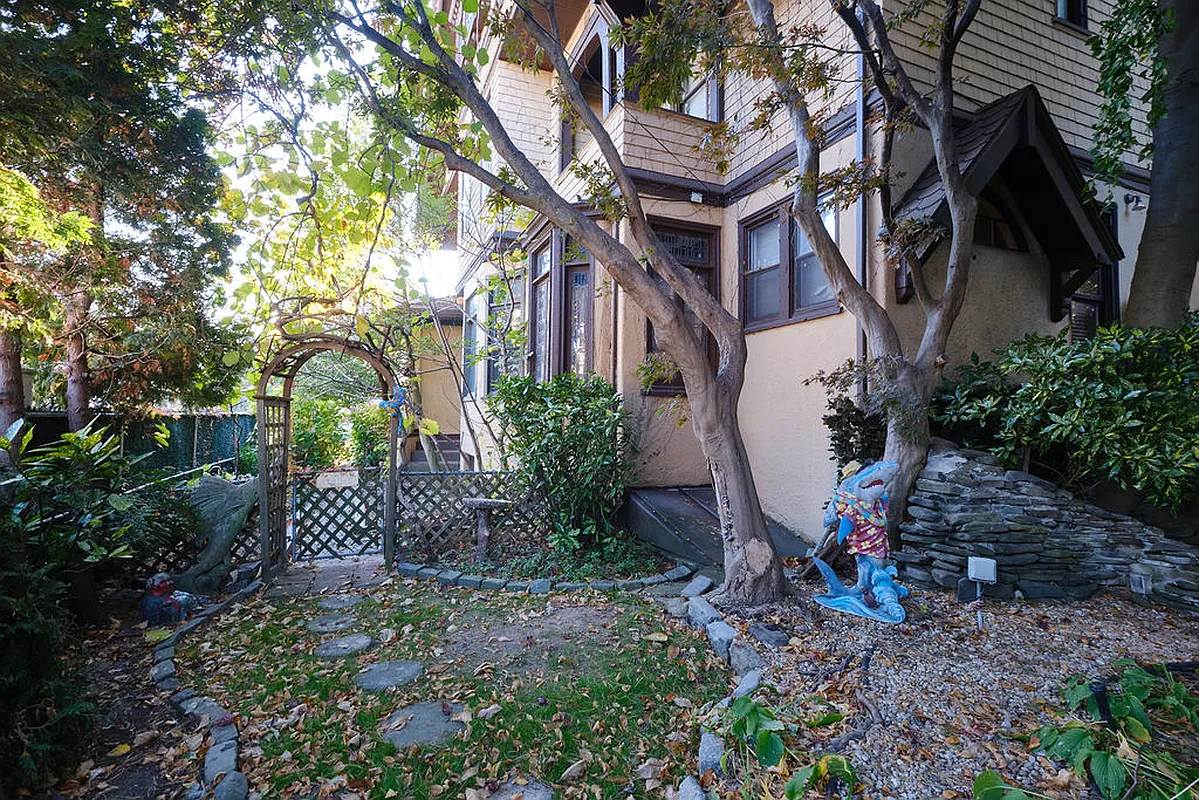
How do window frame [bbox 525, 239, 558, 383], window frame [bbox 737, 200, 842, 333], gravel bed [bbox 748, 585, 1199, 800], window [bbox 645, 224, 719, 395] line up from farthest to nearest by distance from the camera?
window frame [bbox 525, 239, 558, 383], window [bbox 645, 224, 719, 395], window frame [bbox 737, 200, 842, 333], gravel bed [bbox 748, 585, 1199, 800]

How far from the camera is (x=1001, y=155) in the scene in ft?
18.9

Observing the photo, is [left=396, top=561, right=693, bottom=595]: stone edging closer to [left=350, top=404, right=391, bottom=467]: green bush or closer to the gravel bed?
the gravel bed

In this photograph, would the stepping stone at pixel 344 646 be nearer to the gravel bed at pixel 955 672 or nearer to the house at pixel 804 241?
the gravel bed at pixel 955 672

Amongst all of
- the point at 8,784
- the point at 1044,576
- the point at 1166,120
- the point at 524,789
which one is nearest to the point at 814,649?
the point at 524,789

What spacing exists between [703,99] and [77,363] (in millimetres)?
9665

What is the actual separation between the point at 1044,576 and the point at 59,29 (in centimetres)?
1009

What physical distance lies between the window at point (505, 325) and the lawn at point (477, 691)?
533cm

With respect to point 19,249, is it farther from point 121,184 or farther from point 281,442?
point 281,442

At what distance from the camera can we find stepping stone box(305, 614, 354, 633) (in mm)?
4977

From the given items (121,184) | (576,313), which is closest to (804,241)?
(576,313)

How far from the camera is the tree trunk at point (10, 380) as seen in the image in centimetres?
610

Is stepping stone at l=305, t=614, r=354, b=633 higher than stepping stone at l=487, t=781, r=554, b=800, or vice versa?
stepping stone at l=487, t=781, r=554, b=800

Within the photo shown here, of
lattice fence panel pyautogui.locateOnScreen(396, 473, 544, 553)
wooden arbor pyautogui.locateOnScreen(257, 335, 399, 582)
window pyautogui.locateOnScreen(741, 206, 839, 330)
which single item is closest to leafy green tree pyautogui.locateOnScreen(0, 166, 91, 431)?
wooden arbor pyautogui.locateOnScreen(257, 335, 399, 582)

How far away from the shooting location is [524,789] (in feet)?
9.26
